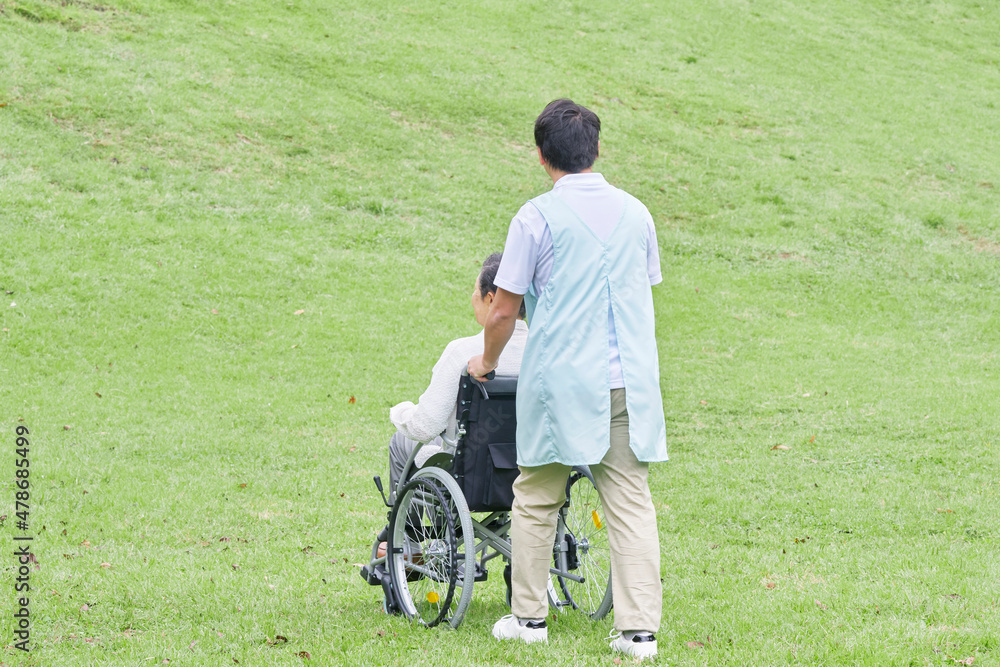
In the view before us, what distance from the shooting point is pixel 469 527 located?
3.61 m

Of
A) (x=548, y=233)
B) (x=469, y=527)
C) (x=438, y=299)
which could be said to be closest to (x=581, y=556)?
(x=469, y=527)

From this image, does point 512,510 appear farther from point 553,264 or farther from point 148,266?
point 148,266

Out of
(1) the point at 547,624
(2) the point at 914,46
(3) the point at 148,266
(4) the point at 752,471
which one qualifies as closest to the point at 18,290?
(3) the point at 148,266

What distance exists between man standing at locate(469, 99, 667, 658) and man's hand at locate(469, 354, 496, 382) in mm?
55

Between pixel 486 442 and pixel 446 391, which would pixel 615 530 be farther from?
pixel 446 391

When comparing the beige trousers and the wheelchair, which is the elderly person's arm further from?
the beige trousers

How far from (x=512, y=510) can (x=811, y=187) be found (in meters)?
15.9

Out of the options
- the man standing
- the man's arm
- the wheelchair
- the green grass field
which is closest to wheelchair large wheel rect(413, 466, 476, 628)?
the wheelchair

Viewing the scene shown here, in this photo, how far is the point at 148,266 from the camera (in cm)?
1217

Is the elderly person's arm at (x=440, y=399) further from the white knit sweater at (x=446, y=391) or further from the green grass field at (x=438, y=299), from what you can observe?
the green grass field at (x=438, y=299)

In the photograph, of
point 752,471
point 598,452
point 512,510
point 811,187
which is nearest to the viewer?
point 598,452

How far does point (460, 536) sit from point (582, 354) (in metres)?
1.01

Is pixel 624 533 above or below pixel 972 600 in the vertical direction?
above

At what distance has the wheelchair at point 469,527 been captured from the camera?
3814mm
